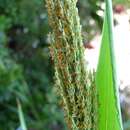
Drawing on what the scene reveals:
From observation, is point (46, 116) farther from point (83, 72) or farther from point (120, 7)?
point (83, 72)

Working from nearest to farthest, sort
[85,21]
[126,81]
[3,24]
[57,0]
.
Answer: [57,0] → [126,81] → [3,24] → [85,21]

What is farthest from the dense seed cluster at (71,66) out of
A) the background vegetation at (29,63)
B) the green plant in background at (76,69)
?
the background vegetation at (29,63)

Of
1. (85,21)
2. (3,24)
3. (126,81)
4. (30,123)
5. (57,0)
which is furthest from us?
(85,21)

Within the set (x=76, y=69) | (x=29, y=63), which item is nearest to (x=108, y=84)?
(x=76, y=69)

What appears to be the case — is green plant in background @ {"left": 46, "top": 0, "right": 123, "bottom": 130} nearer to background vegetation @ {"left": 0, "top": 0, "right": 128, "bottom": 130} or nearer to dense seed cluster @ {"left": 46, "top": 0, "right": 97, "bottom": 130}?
dense seed cluster @ {"left": 46, "top": 0, "right": 97, "bottom": 130}

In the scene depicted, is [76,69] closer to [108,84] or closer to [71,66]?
[71,66]

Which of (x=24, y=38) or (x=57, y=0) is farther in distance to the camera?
(x=24, y=38)

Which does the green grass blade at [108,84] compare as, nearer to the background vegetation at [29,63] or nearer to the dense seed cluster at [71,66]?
the dense seed cluster at [71,66]

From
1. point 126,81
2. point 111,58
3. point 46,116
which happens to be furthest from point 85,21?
point 111,58

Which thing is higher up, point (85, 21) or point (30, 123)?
point (85, 21)
